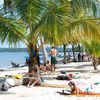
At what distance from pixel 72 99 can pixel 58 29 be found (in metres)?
2.47

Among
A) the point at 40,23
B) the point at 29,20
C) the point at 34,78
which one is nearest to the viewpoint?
the point at 40,23

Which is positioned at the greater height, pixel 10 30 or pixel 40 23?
pixel 40 23

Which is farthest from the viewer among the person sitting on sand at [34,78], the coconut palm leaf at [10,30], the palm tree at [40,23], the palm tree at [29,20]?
the person sitting on sand at [34,78]

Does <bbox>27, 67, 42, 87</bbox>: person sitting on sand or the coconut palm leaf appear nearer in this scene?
the coconut palm leaf

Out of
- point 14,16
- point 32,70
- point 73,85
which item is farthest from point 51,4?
point 73,85

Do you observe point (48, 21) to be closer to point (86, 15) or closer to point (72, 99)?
point (72, 99)

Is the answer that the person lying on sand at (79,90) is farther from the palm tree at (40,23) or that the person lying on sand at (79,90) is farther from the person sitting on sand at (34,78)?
the person sitting on sand at (34,78)

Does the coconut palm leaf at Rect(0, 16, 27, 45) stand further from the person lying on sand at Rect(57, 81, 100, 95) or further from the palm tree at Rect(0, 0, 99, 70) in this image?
the person lying on sand at Rect(57, 81, 100, 95)

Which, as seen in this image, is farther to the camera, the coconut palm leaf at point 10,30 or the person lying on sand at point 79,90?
the coconut palm leaf at point 10,30

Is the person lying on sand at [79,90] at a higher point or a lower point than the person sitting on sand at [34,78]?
lower

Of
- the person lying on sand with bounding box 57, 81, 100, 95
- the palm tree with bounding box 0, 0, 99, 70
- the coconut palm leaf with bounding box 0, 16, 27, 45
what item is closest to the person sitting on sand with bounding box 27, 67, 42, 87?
the palm tree with bounding box 0, 0, 99, 70

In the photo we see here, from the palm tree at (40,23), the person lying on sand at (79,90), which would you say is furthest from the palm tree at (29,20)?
the person lying on sand at (79,90)

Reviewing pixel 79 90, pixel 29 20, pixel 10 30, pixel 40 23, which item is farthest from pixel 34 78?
pixel 79 90

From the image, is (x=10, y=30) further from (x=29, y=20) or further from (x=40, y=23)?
(x=40, y=23)
